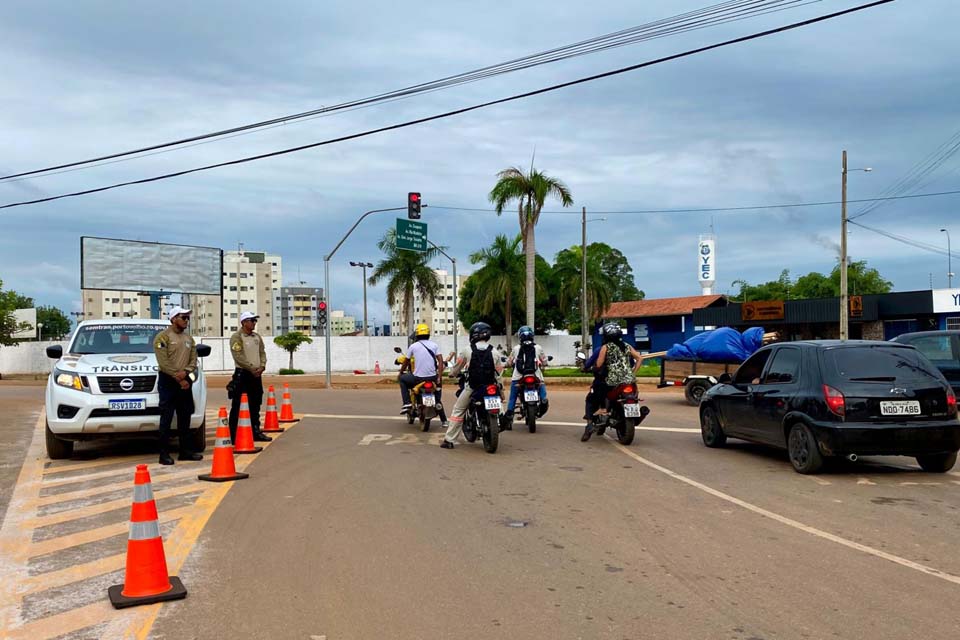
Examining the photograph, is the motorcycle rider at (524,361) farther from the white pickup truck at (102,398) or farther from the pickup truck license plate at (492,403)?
the white pickup truck at (102,398)

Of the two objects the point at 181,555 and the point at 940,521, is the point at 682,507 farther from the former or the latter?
the point at 181,555

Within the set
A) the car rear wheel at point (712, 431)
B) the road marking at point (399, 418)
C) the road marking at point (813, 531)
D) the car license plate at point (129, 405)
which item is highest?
the car license plate at point (129, 405)

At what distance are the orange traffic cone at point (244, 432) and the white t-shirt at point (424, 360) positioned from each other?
3090 mm

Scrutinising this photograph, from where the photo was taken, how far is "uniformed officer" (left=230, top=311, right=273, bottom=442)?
12797 mm

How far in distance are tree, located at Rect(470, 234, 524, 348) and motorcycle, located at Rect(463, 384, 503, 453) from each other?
44.6 m

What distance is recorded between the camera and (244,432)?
12008mm

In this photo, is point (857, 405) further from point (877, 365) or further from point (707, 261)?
point (707, 261)

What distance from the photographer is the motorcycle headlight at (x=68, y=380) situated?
10844 mm

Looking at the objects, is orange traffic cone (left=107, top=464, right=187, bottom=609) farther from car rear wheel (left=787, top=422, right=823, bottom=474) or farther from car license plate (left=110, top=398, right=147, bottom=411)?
car rear wheel (left=787, top=422, right=823, bottom=474)

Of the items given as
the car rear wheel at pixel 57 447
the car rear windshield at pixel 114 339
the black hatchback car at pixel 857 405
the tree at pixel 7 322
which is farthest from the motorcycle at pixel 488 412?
the tree at pixel 7 322

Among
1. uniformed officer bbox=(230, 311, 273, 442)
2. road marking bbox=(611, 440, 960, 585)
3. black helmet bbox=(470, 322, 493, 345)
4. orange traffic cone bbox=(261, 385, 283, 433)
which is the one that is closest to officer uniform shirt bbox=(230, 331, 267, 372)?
uniformed officer bbox=(230, 311, 273, 442)

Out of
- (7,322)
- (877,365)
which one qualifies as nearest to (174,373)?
(877,365)

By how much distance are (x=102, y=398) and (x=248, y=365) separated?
236 cm

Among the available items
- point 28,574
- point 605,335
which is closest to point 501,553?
point 28,574
